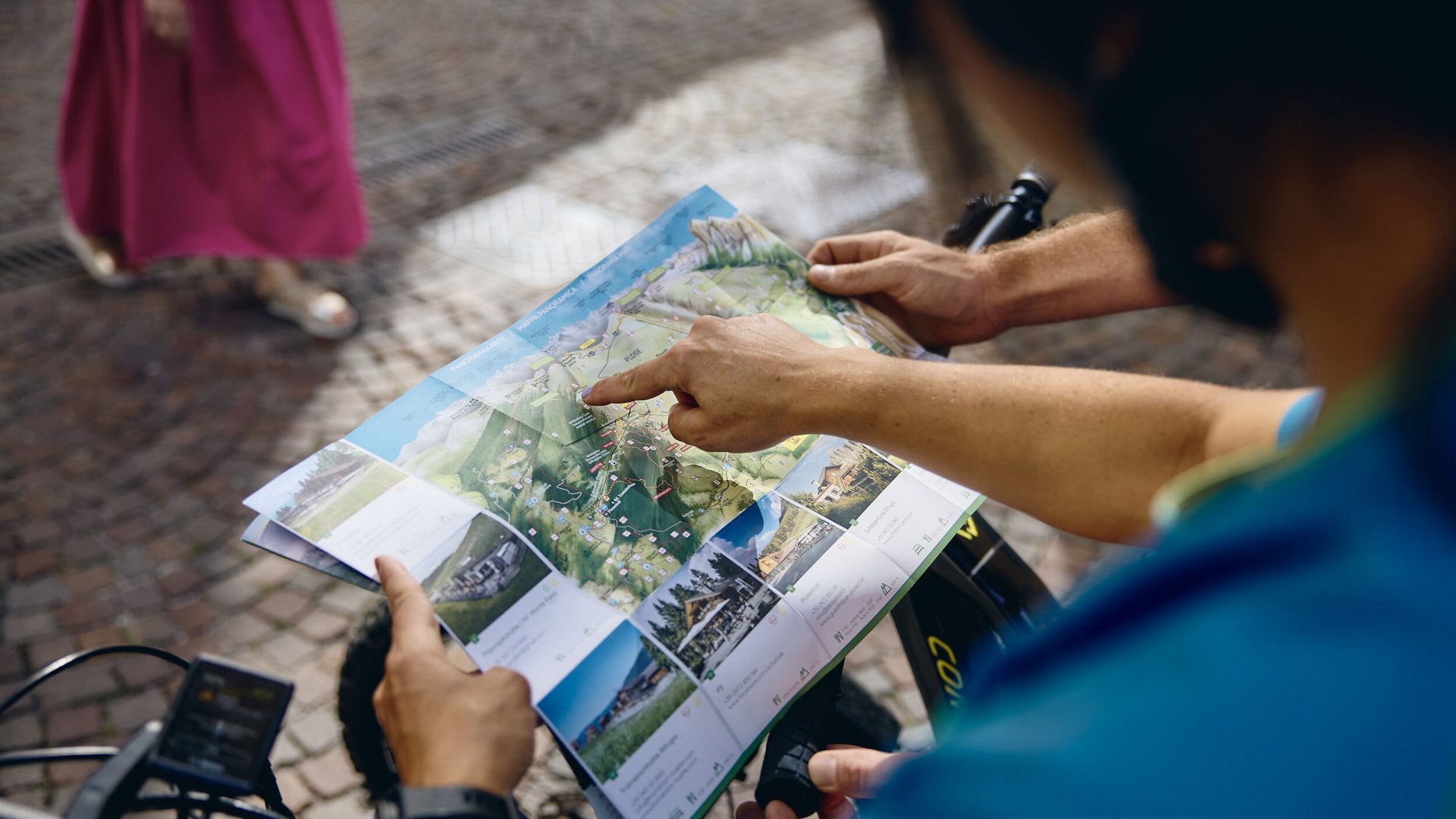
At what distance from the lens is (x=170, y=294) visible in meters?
3.56

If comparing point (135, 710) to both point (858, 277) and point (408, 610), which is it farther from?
point (858, 277)

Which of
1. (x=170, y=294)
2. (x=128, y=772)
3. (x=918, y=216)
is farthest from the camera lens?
(x=918, y=216)

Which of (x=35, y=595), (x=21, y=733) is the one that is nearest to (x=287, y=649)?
(x=21, y=733)

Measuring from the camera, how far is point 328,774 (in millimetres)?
2100

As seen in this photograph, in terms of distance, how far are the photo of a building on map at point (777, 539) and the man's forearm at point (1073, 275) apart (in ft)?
1.63

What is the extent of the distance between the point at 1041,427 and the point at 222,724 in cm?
87

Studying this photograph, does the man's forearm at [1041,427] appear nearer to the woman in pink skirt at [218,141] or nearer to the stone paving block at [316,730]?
the stone paving block at [316,730]

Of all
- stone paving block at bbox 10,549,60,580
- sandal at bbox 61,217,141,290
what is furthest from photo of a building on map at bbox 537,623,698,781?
sandal at bbox 61,217,141,290

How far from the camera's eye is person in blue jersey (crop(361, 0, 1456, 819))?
1.57 feet

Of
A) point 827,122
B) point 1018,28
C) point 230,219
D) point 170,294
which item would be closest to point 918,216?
point 827,122

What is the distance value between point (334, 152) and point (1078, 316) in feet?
8.56

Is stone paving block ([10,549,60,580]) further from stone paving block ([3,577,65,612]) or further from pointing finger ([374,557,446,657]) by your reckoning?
pointing finger ([374,557,446,657])

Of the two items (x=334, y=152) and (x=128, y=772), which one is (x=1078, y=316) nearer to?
(x=128, y=772)

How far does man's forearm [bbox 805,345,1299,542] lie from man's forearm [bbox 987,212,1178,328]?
1.01 feet
